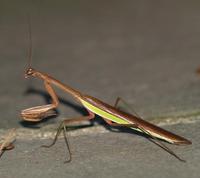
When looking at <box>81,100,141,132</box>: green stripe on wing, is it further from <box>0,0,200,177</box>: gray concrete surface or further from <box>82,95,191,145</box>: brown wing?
<box>0,0,200,177</box>: gray concrete surface

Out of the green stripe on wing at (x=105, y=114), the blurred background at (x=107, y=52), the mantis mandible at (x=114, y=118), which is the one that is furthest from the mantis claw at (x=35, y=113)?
the blurred background at (x=107, y=52)

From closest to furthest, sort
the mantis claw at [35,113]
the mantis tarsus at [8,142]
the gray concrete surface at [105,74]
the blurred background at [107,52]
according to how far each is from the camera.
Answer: the gray concrete surface at [105,74]
the mantis tarsus at [8,142]
the mantis claw at [35,113]
the blurred background at [107,52]

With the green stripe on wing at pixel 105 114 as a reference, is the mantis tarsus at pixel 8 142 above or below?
below

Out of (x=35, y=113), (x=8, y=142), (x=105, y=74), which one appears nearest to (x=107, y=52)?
(x=105, y=74)

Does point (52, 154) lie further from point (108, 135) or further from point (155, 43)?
point (155, 43)

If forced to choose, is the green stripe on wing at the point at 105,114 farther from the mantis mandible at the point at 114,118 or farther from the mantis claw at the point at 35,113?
the mantis claw at the point at 35,113

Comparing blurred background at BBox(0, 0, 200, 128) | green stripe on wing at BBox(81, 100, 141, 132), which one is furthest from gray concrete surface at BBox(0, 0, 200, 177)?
green stripe on wing at BBox(81, 100, 141, 132)

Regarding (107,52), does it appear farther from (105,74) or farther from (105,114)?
(105,114)

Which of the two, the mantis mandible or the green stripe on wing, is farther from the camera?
the green stripe on wing
